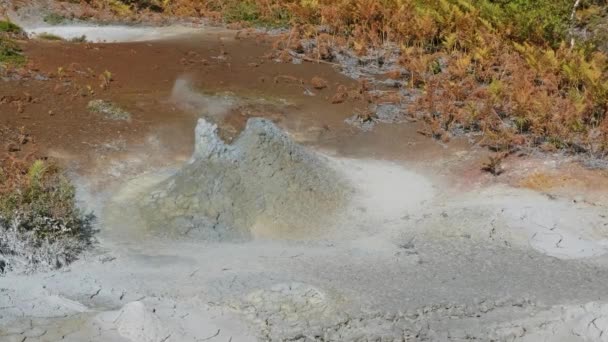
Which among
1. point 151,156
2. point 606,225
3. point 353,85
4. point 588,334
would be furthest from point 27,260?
point 353,85

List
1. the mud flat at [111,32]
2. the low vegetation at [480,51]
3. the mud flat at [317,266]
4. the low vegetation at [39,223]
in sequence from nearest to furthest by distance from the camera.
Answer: the mud flat at [317,266] < the low vegetation at [39,223] < the low vegetation at [480,51] < the mud flat at [111,32]

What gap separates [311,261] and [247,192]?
6.02 feet

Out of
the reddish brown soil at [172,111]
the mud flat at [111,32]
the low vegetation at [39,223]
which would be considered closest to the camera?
the low vegetation at [39,223]

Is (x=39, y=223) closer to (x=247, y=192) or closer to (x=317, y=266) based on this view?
(x=247, y=192)

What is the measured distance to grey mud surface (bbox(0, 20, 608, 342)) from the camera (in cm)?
773

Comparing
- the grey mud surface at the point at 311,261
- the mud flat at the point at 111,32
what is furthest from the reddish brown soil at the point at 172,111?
the mud flat at the point at 111,32

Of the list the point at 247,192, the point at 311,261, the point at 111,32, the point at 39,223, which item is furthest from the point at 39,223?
the point at 111,32

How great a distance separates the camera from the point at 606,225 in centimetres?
980

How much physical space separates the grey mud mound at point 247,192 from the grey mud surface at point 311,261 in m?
0.02

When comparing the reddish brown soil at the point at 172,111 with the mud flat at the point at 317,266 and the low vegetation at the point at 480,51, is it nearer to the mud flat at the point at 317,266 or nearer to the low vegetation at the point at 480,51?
the low vegetation at the point at 480,51

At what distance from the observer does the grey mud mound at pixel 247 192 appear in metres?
10.0

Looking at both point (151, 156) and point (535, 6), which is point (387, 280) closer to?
point (151, 156)

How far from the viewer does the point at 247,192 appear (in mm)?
10492

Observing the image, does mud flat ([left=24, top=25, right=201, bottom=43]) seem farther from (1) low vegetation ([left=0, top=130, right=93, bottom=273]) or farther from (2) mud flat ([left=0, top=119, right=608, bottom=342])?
(1) low vegetation ([left=0, top=130, right=93, bottom=273])
